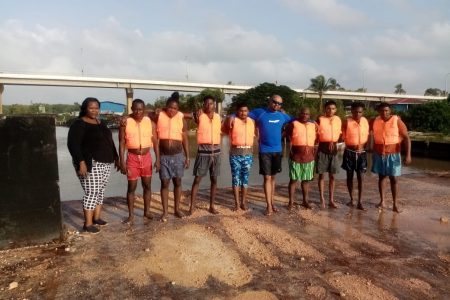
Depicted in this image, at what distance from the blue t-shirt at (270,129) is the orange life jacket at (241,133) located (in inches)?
7.2

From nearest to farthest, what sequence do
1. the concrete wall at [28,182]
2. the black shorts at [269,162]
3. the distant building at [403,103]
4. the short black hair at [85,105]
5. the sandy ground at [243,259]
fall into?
the sandy ground at [243,259]
the concrete wall at [28,182]
the short black hair at [85,105]
the black shorts at [269,162]
the distant building at [403,103]

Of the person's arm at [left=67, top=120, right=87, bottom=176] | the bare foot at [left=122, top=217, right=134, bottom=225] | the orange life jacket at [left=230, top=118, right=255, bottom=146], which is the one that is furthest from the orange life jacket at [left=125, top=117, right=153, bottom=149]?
the orange life jacket at [left=230, top=118, right=255, bottom=146]

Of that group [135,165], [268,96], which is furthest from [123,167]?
[268,96]

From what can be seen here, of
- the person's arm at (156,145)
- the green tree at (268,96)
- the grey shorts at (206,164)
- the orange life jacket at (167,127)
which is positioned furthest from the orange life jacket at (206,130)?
the green tree at (268,96)

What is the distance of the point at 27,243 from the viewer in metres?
4.17

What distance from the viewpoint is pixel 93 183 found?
15.8 ft

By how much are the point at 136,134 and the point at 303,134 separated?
2.53m

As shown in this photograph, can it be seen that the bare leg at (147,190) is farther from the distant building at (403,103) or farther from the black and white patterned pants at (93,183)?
the distant building at (403,103)

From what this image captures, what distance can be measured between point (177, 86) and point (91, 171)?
50662mm

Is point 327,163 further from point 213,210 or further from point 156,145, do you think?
point 156,145

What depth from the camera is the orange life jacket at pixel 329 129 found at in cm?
622

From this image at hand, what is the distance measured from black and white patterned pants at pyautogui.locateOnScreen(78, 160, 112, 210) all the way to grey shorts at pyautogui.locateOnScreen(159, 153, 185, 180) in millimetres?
790

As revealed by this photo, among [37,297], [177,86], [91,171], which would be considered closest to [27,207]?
[91,171]

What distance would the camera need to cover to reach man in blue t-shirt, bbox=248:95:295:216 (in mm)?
5840
